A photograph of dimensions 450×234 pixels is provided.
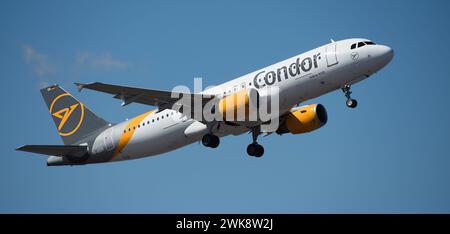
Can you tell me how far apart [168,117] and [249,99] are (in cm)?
598

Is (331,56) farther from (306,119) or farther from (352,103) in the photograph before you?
(306,119)

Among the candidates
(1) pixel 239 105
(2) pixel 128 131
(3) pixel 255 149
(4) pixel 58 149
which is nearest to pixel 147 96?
(2) pixel 128 131

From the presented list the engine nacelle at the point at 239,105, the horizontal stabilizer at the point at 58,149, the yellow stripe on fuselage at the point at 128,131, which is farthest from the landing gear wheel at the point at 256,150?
the horizontal stabilizer at the point at 58,149

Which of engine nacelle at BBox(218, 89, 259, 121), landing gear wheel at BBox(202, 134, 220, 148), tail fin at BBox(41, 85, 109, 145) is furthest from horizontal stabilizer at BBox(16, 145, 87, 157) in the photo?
engine nacelle at BBox(218, 89, 259, 121)

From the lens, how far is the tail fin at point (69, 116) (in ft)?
153

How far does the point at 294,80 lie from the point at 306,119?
5.30 meters

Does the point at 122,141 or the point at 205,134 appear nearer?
the point at 205,134

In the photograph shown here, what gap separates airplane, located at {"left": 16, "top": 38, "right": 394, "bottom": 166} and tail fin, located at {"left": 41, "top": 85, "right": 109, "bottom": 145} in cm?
6

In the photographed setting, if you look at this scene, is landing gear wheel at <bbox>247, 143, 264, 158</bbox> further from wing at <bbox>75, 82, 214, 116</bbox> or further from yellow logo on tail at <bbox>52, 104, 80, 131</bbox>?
yellow logo on tail at <bbox>52, 104, 80, 131</bbox>

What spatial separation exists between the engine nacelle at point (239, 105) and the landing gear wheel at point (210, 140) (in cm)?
174

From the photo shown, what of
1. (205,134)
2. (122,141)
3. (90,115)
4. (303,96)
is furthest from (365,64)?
(90,115)

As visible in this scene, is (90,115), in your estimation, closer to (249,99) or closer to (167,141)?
(167,141)

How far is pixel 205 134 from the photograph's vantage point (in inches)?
1596

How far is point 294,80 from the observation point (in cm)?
3747
